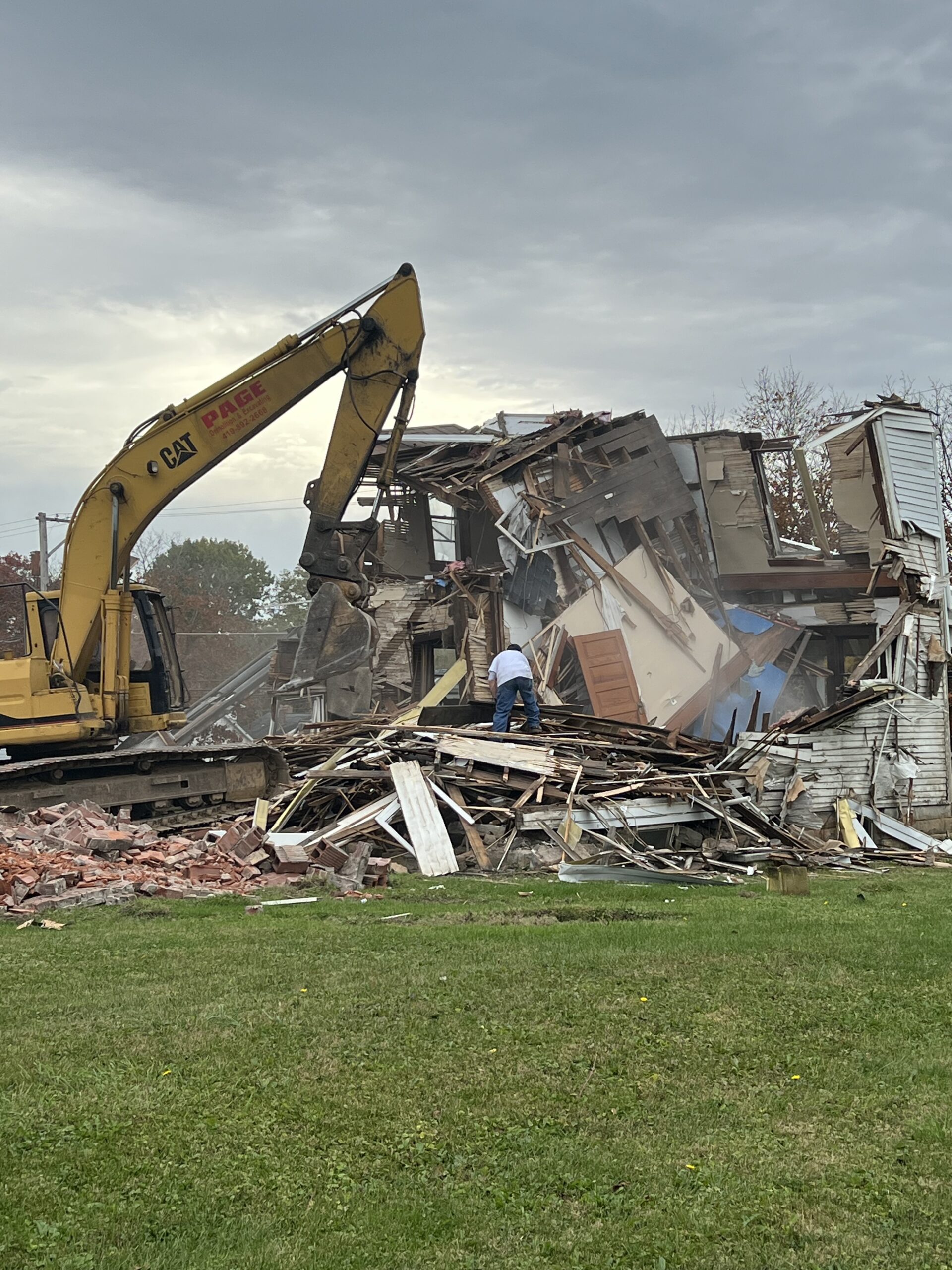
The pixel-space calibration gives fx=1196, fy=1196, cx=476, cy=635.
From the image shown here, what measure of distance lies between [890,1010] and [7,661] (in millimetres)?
11748

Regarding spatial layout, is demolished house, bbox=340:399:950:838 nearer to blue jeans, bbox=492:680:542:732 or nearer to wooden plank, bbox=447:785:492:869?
blue jeans, bbox=492:680:542:732

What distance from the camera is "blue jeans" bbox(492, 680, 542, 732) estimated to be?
53.1 feet

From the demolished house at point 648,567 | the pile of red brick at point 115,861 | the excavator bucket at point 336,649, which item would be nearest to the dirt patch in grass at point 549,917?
the pile of red brick at point 115,861

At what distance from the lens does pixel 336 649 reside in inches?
650

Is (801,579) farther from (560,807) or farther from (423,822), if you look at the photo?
(423,822)

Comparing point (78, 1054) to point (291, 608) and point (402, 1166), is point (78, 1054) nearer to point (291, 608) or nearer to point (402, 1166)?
point (402, 1166)

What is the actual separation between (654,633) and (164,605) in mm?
11557

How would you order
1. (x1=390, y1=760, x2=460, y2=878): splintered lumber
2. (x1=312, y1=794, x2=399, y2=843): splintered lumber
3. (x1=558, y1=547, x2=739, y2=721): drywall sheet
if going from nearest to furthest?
(x1=390, y1=760, x2=460, y2=878): splintered lumber → (x1=312, y1=794, x2=399, y2=843): splintered lumber → (x1=558, y1=547, x2=739, y2=721): drywall sheet

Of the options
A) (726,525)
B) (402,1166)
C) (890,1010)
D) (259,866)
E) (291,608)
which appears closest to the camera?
(402,1166)

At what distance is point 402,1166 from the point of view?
4.44m

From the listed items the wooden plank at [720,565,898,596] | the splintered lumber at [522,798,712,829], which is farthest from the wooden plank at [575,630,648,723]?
the splintered lumber at [522,798,712,829]

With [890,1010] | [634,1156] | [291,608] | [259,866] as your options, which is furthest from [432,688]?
[291,608]

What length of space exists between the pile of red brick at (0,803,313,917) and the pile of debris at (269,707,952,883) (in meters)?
0.61

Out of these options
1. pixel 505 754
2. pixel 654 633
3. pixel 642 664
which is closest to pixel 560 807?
pixel 505 754
